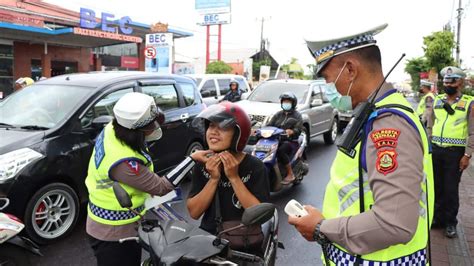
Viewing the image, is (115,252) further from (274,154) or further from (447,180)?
(447,180)

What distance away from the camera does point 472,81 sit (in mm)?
13086

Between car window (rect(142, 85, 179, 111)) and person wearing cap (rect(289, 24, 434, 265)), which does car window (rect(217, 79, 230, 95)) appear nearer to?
car window (rect(142, 85, 179, 111))

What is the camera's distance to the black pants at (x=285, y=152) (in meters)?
5.94

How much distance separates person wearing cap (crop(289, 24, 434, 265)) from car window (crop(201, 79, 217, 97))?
10.2m

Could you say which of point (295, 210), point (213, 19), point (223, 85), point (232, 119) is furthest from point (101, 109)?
point (213, 19)

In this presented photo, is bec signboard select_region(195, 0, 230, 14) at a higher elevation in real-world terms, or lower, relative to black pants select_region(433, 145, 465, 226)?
higher

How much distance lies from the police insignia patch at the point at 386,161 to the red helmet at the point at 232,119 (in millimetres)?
1025

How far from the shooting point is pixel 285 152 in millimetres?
5965

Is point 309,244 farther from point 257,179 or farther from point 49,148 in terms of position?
point 49,148

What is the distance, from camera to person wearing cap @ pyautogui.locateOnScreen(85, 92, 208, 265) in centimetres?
229

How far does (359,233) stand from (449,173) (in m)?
3.66

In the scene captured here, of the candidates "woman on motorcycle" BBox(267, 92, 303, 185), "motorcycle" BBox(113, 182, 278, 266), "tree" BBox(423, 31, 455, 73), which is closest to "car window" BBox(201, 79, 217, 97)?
"woman on motorcycle" BBox(267, 92, 303, 185)

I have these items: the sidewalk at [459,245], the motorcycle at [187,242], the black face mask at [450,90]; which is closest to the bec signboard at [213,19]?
the sidewalk at [459,245]

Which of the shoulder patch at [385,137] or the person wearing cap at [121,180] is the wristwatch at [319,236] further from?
the person wearing cap at [121,180]
